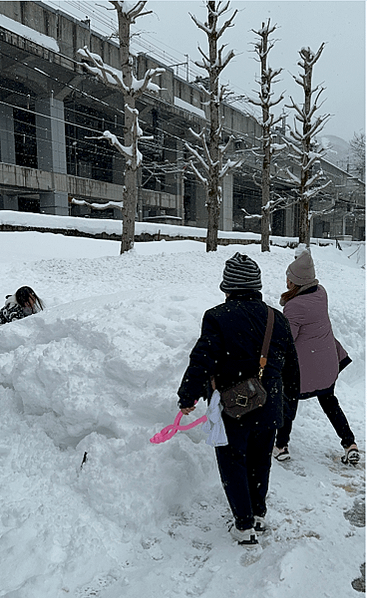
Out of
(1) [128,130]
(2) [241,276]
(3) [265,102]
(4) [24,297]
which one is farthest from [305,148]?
Answer: (2) [241,276]

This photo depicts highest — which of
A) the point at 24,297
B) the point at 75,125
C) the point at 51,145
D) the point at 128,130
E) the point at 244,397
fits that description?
the point at 75,125

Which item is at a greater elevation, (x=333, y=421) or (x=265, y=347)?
(x=265, y=347)

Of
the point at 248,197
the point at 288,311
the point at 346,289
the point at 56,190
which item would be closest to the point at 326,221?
the point at 248,197

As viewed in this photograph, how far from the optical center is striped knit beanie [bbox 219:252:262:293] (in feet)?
8.50

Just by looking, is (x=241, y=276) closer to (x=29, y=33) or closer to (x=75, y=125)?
(x=29, y=33)

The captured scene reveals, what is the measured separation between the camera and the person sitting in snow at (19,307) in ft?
17.3

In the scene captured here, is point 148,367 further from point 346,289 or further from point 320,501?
point 346,289

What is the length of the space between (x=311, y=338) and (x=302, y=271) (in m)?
0.57

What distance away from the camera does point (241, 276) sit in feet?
8.51

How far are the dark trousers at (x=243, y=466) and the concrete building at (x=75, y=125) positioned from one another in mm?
14530

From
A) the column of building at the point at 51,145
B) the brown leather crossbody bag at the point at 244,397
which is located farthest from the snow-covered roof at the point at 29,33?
the brown leather crossbody bag at the point at 244,397

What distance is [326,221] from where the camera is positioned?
5744 cm

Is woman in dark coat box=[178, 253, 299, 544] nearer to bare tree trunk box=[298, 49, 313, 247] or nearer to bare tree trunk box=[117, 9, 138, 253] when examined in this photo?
bare tree trunk box=[117, 9, 138, 253]

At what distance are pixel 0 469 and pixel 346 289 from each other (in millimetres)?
7583
